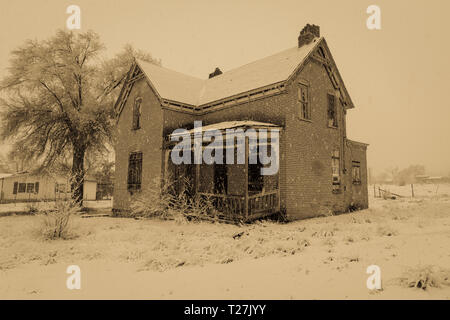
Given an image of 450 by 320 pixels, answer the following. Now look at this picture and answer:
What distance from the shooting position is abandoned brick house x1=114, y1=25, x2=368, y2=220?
11.9 meters

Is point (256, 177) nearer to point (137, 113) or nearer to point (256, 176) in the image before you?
point (256, 176)

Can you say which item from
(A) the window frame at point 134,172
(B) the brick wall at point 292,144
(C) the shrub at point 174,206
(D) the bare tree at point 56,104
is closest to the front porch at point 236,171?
(B) the brick wall at point 292,144

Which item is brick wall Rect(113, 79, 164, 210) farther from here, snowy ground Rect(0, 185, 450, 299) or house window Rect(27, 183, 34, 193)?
house window Rect(27, 183, 34, 193)

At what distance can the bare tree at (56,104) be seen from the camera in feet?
57.5

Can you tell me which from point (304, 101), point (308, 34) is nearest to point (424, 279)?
point (304, 101)

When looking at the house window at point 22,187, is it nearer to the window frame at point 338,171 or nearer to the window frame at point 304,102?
the window frame at point 304,102

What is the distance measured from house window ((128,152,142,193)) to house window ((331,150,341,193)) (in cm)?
1045

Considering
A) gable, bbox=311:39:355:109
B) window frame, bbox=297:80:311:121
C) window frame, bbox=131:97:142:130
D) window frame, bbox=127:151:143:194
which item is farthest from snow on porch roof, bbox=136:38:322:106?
window frame, bbox=127:151:143:194

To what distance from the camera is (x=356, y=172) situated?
16.4m

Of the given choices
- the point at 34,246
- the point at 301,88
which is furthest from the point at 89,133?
the point at 301,88

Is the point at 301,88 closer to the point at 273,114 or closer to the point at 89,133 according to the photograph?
the point at 273,114

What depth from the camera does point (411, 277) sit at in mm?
4109

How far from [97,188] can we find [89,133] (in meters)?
17.3

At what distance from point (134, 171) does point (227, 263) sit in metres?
11.8
